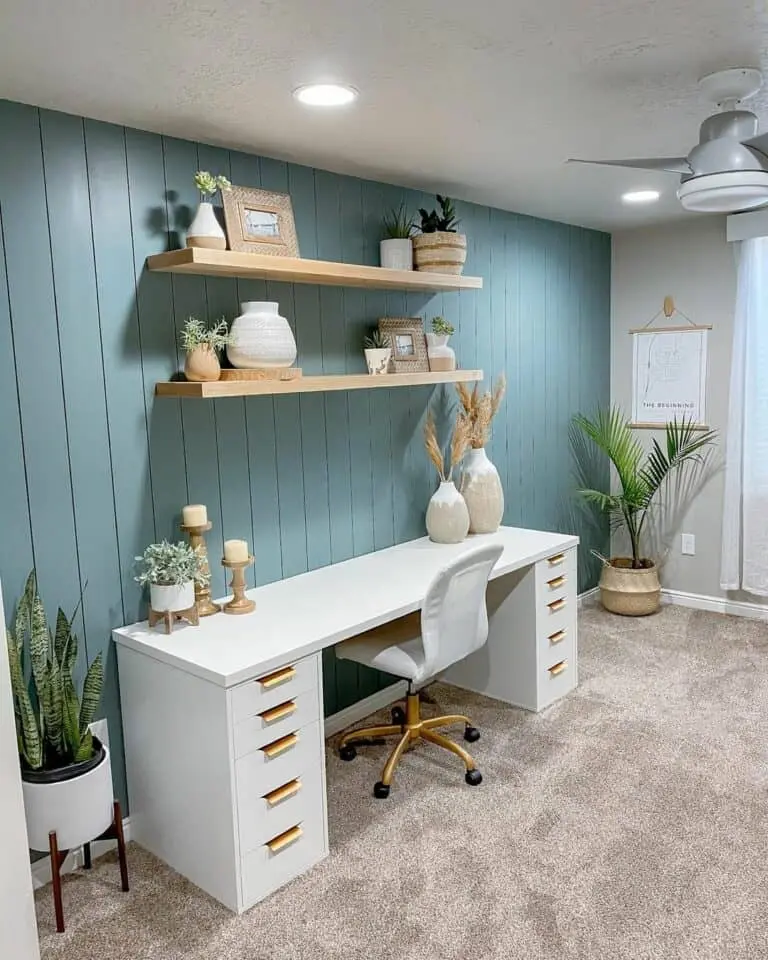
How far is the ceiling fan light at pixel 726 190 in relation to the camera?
209cm

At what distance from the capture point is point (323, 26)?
1759 millimetres

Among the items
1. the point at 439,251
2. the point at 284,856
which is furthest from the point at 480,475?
the point at 284,856

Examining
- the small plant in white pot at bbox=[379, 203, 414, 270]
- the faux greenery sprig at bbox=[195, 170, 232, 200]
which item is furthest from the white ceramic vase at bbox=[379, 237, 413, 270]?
the faux greenery sprig at bbox=[195, 170, 232, 200]

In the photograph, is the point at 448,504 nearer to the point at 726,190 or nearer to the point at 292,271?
the point at 292,271

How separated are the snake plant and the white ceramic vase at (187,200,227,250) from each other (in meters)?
1.11

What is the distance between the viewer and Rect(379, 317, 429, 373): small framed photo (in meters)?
3.34

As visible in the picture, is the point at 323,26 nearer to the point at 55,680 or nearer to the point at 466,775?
the point at 55,680

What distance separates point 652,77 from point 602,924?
2.27 m

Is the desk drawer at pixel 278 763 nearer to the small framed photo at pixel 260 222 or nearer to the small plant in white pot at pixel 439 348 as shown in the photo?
the small framed photo at pixel 260 222

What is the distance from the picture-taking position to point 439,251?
3.26 meters

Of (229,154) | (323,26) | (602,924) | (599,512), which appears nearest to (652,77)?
(323,26)

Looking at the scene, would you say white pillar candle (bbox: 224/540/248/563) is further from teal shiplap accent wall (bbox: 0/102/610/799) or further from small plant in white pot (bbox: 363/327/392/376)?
small plant in white pot (bbox: 363/327/392/376)

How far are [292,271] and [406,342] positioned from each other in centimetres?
85

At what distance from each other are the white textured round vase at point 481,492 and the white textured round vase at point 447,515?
5.1 inches
